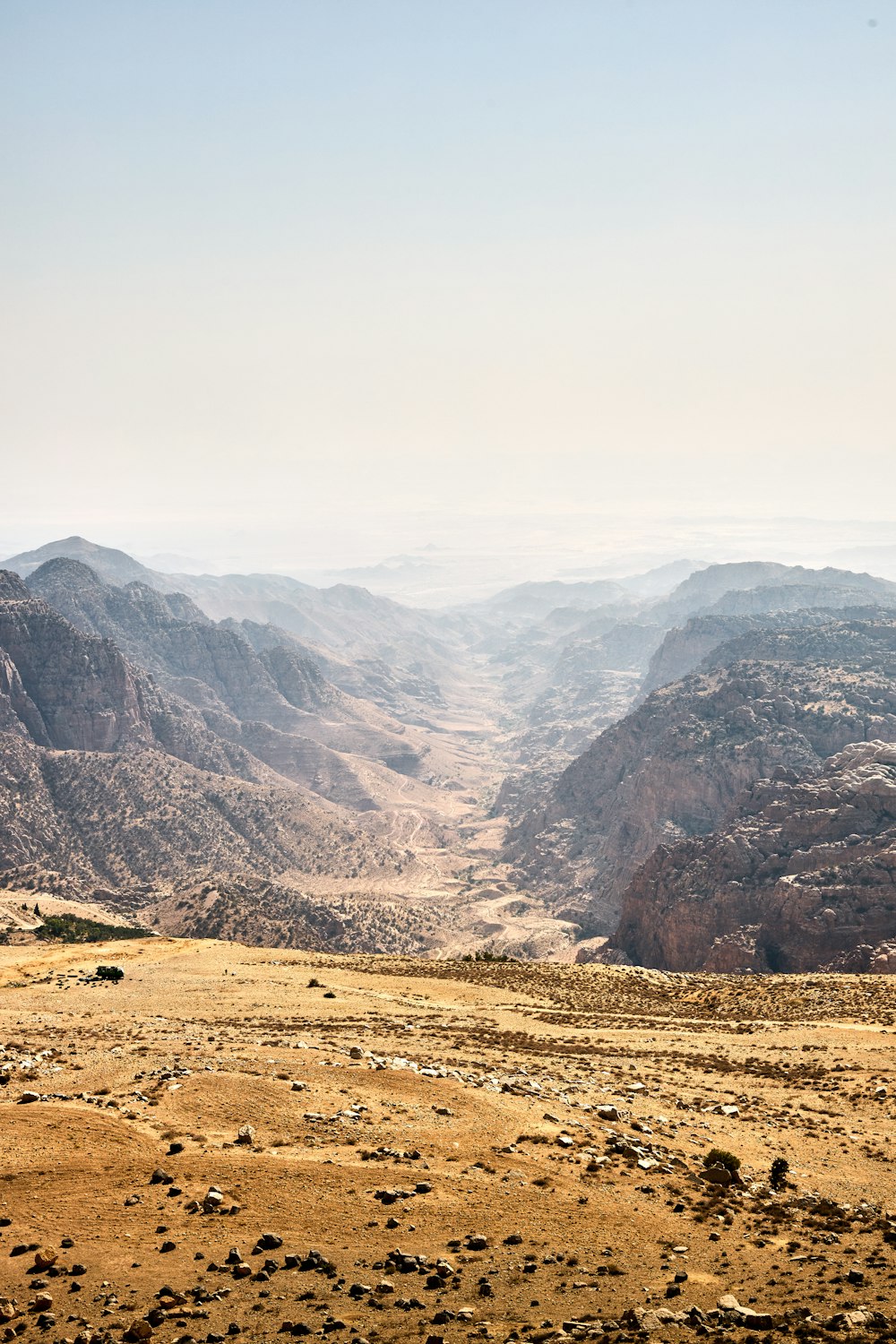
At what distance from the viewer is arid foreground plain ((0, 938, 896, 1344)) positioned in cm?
1372

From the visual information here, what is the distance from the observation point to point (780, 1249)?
1645 cm

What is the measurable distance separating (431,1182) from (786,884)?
86.6 meters

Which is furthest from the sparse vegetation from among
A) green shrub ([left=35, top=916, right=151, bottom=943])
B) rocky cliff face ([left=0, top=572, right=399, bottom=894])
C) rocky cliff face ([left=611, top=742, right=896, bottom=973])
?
rocky cliff face ([left=611, top=742, right=896, bottom=973])

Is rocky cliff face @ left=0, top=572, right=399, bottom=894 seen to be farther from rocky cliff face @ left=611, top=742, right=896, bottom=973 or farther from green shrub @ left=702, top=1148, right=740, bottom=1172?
green shrub @ left=702, top=1148, right=740, bottom=1172

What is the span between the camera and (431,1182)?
18344 mm

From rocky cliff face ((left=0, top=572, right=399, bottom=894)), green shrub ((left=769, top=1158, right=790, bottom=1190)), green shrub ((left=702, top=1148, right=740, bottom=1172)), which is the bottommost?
rocky cliff face ((left=0, top=572, right=399, bottom=894))

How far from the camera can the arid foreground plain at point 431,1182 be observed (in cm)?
1372

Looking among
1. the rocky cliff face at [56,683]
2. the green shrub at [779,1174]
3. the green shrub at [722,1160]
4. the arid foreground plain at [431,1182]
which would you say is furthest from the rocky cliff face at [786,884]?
the rocky cliff face at [56,683]

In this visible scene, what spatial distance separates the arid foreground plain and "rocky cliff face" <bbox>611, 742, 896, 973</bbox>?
53.0 m

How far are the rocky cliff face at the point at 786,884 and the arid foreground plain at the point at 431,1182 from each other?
5295 cm

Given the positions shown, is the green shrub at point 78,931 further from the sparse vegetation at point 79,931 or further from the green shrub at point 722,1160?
the green shrub at point 722,1160

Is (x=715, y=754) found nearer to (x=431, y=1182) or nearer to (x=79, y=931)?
(x=79, y=931)

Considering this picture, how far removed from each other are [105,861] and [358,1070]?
134m

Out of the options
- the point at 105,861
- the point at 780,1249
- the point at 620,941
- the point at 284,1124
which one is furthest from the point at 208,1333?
the point at 105,861
